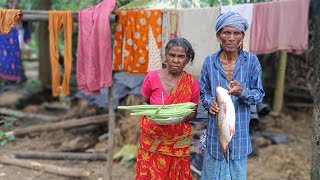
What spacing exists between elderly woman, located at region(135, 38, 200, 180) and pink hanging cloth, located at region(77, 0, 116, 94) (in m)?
1.31

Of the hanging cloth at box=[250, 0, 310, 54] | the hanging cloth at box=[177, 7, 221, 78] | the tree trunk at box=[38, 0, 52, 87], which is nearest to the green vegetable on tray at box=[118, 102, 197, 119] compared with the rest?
the hanging cloth at box=[177, 7, 221, 78]

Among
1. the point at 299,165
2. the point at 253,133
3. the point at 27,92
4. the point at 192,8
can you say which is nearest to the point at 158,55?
the point at 192,8

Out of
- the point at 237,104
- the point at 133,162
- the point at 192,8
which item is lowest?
the point at 133,162

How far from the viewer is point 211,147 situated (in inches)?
109

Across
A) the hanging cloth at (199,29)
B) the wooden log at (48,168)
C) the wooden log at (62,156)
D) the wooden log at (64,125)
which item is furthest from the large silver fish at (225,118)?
the wooden log at (64,125)

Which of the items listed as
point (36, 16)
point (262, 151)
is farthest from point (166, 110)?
point (262, 151)

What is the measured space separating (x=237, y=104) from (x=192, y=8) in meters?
1.84

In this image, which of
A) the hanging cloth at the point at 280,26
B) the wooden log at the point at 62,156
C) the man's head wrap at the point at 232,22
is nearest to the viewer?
the man's head wrap at the point at 232,22

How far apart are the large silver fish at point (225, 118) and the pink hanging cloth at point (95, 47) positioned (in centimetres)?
201

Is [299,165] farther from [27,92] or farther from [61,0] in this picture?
[27,92]

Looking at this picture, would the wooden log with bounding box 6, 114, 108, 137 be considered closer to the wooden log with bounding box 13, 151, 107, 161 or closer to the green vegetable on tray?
Result: the wooden log with bounding box 13, 151, 107, 161

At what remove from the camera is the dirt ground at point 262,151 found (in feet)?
17.9

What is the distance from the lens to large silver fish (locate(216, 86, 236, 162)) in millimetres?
2432

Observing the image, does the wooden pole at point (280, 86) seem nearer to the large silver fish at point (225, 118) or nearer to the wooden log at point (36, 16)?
the wooden log at point (36, 16)
